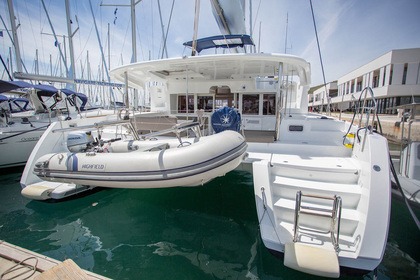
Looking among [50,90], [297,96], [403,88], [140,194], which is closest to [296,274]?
[140,194]

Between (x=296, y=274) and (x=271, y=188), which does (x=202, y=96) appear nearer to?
(x=271, y=188)

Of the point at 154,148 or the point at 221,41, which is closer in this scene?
the point at 154,148

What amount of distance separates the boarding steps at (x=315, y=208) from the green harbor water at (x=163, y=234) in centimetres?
50

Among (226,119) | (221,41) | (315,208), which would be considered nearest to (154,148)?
(226,119)

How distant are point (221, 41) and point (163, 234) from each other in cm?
541

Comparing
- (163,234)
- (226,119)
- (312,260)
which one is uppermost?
(226,119)

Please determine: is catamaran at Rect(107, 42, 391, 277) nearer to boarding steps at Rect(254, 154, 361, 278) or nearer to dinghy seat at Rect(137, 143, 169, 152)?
boarding steps at Rect(254, 154, 361, 278)

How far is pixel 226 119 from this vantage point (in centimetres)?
387

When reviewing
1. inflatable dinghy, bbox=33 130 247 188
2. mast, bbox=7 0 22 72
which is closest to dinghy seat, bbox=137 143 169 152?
inflatable dinghy, bbox=33 130 247 188

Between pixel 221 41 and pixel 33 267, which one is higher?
pixel 221 41

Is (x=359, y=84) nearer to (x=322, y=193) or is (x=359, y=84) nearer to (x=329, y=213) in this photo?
(x=322, y=193)

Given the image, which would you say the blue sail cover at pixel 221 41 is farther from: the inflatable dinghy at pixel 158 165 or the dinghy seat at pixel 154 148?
the inflatable dinghy at pixel 158 165

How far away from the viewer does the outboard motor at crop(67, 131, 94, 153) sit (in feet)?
14.2

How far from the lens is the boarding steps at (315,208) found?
214cm
